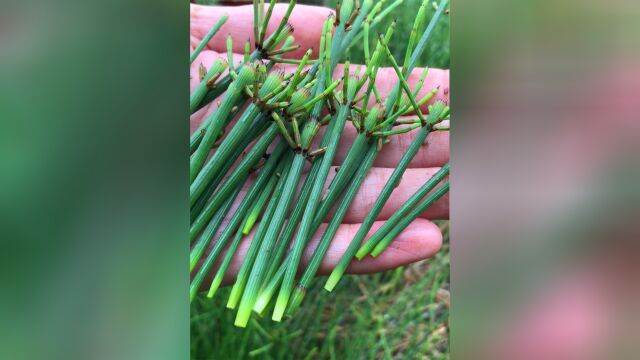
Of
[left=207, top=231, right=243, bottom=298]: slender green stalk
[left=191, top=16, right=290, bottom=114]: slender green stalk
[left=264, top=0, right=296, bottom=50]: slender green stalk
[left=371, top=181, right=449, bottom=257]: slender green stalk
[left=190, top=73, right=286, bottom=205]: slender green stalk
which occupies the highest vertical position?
[left=264, top=0, right=296, bottom=50]: slender green stalk

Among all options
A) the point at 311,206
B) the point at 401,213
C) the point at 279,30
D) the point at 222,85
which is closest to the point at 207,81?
the point at 222,85

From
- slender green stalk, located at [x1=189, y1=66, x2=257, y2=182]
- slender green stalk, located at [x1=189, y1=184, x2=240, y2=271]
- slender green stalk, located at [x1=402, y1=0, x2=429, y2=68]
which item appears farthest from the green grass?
slender green stalk, located at [x1=402, y1=0, x2=429, y2=68]

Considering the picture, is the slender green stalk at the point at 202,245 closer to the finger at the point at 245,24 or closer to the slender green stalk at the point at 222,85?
the slender green stalk at the point at 222,85

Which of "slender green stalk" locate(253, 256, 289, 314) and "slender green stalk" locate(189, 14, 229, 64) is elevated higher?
A: "slender green stalk" locate(189, 14, 229, 64)

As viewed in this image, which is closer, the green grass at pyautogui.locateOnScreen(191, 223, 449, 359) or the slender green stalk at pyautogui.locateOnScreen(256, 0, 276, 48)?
the slender green stalk at pyautogui.locateOnScreen(256, 0, 276, 48)

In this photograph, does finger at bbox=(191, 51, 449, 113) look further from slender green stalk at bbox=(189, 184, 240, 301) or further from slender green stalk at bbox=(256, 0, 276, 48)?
slender green stalk at bbox=(189, 184, 240, 301)
